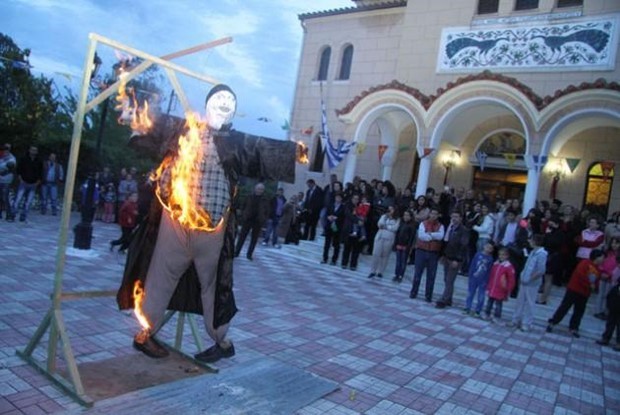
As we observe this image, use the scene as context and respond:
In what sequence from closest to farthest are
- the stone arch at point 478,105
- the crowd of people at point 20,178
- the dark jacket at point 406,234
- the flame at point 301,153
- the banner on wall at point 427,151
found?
1. the flame at point 301,153
2. the dark jacket at point 406,234
3. the crowd of people at point 20,178
4. the stone arch at point 478,105
5. the banner on wall at point 427,151

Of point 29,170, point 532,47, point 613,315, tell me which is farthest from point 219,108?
point 532,47

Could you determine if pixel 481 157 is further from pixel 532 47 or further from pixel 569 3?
pixel 569 3

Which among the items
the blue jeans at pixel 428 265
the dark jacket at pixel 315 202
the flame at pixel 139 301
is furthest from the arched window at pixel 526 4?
the flame at pixel 139 301

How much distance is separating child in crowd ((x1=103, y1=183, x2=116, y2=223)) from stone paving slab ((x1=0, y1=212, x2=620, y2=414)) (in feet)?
17.4

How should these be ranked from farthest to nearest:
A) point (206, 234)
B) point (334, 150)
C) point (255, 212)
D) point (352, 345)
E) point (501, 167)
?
point (501, 167) → point (334, 150) → point (255, 212) → point (352, 345) → point (206, 234)

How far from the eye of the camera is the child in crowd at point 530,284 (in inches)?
349

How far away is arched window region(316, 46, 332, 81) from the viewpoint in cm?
2058

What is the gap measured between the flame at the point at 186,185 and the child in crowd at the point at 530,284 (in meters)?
6.72

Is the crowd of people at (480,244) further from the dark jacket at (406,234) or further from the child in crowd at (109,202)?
the child in crowd at (109,202)

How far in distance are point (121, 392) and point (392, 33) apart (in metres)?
17.5

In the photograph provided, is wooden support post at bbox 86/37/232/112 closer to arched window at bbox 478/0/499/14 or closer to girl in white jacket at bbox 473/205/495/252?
girl in white jacket at bbox 473/205/495/252

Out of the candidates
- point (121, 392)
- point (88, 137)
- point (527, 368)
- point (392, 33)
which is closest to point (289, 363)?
point (121, 392)

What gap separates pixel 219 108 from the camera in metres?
4.19

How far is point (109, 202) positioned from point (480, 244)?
435 inches
